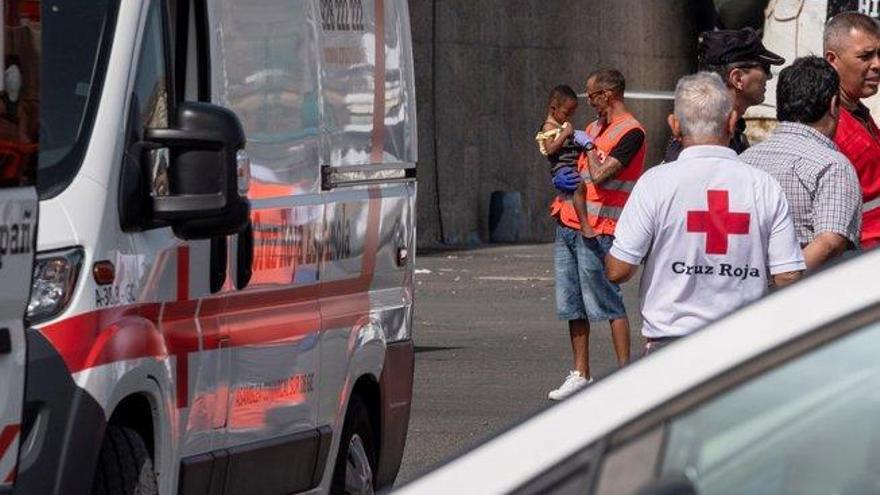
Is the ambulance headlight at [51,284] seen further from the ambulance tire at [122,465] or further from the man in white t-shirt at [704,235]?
the man in white t-shirt at [704,235]

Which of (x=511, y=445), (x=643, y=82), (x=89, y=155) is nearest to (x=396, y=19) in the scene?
(x=89, y=155)

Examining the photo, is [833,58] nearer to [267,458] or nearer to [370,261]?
[370,261]

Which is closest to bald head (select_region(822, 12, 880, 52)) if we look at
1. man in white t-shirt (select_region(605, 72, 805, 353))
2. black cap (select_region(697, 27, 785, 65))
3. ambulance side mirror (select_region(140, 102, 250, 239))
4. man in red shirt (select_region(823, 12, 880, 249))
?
man in red shirt (select_region(823, 12, 880, 249))

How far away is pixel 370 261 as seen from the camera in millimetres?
8188

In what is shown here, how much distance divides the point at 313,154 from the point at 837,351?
492cm

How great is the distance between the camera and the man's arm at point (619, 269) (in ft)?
24.2

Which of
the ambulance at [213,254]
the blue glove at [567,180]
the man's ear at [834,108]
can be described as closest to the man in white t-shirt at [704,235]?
the man's ear at [834,108]

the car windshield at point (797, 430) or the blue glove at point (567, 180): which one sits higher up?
the car windshield at point (797, 430)

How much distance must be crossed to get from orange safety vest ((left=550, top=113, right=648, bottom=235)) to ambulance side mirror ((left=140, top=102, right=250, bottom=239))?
6.62 metres

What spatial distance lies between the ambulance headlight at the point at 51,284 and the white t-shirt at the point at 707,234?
2251mm

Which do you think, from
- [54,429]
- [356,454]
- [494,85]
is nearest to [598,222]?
[356,454]

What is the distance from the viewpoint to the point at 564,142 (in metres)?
13.5

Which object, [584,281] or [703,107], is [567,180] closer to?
[584,281]

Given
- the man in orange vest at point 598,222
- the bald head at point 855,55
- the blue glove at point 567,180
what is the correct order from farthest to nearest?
the blue glove at point 567,180
the man in orange vest at point 598,222
the bald head at point 855,55
